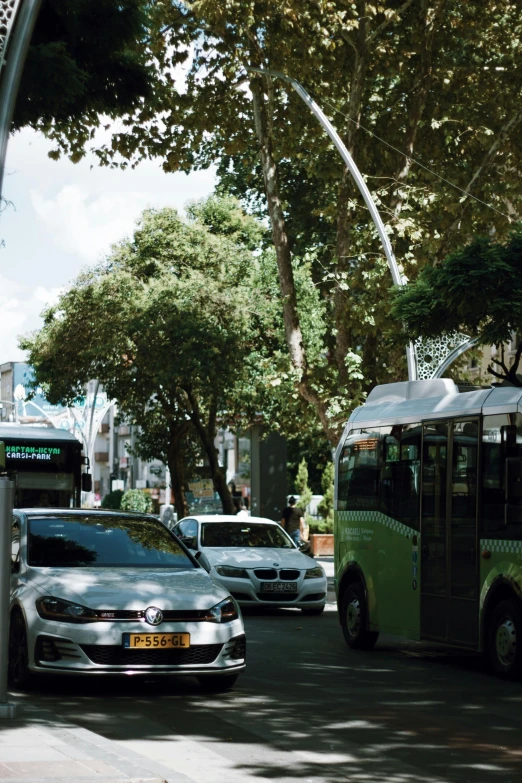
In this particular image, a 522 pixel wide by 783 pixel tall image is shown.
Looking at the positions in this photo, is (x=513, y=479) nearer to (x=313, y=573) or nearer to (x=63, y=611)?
(x=63, y=611)

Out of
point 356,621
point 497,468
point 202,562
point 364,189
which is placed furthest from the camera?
point 364,189

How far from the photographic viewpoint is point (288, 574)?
20.2m

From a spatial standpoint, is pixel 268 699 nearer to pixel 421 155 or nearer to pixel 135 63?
pixel 135 63

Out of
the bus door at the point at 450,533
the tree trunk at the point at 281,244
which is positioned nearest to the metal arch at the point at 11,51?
the bus door at the point at 450,533

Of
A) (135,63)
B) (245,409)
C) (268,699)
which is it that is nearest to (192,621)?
(268,699)

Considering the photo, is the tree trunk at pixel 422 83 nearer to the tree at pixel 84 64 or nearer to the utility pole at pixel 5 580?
the tree at pixel 84 64

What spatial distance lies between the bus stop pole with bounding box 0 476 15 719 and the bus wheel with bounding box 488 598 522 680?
17.5 feet

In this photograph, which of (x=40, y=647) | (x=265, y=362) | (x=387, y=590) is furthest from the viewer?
(x=265, y=362)

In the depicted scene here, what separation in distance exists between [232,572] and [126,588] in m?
9.28

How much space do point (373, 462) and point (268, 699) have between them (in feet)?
17.8

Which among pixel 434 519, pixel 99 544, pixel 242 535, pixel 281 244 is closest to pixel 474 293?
pixel 242 535

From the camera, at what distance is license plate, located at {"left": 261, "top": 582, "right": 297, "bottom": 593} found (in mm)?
19875

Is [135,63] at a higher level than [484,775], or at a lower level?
higher

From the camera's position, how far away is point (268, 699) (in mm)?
10852
